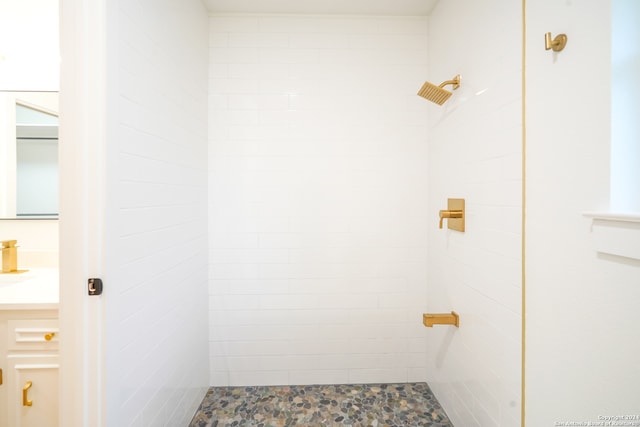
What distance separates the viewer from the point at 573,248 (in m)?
0.81

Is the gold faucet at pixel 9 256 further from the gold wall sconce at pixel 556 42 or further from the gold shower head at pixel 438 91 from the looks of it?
the gold wall sconce at pixel 556 42

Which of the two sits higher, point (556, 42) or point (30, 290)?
point (556, 42)

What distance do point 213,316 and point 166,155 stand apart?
1.05 metres

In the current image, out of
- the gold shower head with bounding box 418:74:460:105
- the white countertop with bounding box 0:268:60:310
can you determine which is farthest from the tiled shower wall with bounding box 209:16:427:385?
the white countertop with bounding box 0:268:60:310

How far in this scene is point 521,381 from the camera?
101 centimetres

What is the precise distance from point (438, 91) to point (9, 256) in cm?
237

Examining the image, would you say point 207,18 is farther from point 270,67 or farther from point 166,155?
point 166,155

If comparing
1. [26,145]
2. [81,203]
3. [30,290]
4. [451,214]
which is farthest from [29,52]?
[451,214]

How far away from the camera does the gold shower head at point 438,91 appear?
1371 millimetres

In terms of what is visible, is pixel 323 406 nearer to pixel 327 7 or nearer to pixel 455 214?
pixel 455 214

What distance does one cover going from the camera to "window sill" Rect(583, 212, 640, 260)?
65cm

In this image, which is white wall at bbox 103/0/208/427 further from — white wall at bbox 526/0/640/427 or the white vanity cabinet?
white wall at bbox 526/0/640/427

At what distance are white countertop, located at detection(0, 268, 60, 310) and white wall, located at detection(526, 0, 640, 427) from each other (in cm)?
173

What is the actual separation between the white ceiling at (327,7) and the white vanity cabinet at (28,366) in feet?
5.91
